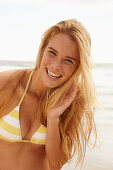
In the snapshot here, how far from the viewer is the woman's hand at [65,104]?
2245mm

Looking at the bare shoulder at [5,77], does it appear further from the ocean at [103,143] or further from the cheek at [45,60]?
the ocean at [103,143]

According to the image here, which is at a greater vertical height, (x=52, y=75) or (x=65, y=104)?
(x=52, y=75)

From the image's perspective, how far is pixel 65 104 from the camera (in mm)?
2297

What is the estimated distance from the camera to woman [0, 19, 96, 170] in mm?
2094

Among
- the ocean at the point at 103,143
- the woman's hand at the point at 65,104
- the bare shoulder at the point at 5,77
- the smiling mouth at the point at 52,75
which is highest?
the smiling mouth at the point at 52,75

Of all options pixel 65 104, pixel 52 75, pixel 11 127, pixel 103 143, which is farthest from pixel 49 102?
pixel 103 143

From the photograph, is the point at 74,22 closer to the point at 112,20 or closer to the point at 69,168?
the point at 69,168

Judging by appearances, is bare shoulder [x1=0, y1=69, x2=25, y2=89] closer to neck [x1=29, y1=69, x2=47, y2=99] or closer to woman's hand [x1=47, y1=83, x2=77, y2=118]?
neck [x1=29, y1=69, x2=47, y2=99]

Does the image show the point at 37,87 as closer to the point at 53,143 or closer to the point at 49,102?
the point at 49,102

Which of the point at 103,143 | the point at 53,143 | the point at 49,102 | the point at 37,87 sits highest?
the point at 37,87

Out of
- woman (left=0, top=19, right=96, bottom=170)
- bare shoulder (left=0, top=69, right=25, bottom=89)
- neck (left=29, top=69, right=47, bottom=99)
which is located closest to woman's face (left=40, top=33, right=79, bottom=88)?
woman (left=0, top=19, right=96, bottom=170)

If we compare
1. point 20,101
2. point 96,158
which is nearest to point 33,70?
point 20,101

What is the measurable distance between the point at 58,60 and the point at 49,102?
0.50 meters

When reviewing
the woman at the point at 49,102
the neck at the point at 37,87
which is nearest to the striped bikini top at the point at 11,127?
the woman at the point at 49,102
